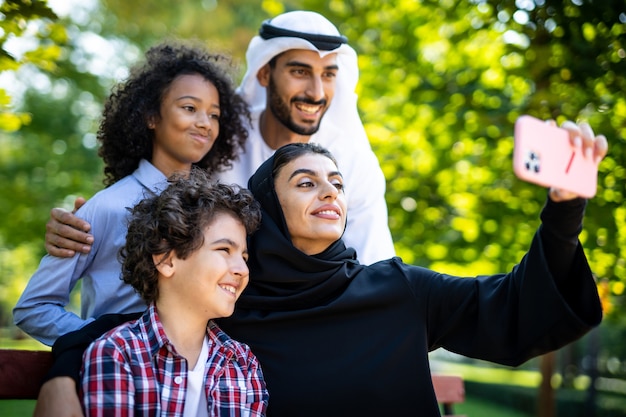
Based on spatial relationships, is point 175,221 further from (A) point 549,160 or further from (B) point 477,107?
(B) point 477,107

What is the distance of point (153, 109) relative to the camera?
389 centimetres

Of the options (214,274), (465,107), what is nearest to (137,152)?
(214,274)

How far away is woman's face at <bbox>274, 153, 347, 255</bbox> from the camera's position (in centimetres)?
309

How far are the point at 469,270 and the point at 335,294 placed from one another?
182 inches

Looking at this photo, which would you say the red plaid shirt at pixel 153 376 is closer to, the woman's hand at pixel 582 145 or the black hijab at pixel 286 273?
the black hijab at pixel 286 273

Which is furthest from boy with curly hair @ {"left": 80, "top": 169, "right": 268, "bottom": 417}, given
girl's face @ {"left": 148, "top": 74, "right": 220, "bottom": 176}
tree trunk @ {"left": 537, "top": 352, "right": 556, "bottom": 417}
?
tree trunk @ {"left": 537, "top": 352, "right": 556, "bottom": 417}

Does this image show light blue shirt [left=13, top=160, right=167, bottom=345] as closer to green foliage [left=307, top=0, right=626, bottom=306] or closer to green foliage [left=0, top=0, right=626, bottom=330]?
green foliage [left=0, top=0, right=626, bottom=330]

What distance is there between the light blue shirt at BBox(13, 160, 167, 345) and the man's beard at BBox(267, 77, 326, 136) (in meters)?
1.08

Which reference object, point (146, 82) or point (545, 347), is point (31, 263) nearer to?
point (146, 82)

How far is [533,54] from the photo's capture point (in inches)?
220

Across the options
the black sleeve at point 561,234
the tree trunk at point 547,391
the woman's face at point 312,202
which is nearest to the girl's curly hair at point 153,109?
the woman's face at point 312,202

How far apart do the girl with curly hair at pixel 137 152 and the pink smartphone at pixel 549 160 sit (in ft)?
5.01

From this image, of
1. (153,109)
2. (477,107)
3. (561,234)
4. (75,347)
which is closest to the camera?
(561,234)

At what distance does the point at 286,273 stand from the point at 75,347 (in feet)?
2.68
